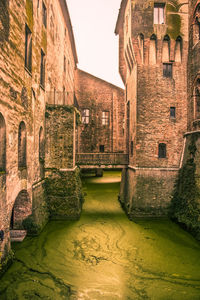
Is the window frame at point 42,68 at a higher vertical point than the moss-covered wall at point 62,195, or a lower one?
higher

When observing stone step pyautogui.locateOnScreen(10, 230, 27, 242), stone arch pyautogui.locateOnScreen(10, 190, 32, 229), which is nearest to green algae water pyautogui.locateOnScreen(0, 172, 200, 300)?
stone step pyautogui.locateOnScreen(10, 230, 27, 242)

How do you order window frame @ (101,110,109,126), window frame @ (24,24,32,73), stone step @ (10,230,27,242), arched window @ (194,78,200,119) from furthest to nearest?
window frame @ (101,110,109,126)
arched window @ (194,78,200,119)
window frame @ (24,24,32,73)
stone step @ (10,230,27,242)

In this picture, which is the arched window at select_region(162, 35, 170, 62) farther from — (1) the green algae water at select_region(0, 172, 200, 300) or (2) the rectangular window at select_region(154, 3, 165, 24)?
(1) the green algae water at select_region(0, 172, 200, 300)

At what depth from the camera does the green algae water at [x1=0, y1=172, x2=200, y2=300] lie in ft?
21.0

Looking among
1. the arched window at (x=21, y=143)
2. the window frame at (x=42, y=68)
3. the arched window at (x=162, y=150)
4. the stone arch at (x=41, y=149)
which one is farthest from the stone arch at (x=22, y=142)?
the arched window at (x=162, y=150)

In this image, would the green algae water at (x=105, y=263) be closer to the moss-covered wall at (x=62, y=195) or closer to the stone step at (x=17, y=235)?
the stone step at (x=17, y=235)

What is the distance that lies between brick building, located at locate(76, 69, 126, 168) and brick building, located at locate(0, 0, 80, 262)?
8902 mm

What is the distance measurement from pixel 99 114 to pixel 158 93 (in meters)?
13.1

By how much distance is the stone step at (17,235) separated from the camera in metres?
9.36

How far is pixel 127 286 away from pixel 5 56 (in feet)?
29.9

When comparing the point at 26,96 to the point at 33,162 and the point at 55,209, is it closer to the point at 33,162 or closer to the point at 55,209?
the point at 33,162

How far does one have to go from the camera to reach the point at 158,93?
45.0ft

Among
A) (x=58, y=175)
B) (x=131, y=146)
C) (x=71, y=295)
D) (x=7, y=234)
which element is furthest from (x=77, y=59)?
(x=71, y=295)

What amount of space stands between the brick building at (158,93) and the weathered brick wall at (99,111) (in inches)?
484
